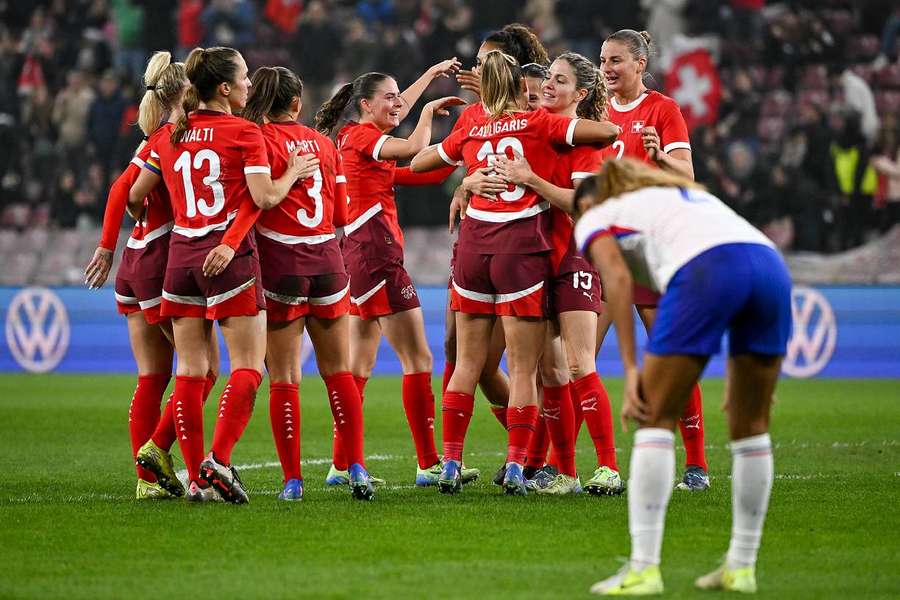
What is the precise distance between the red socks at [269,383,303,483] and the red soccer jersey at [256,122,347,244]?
2.36 feet

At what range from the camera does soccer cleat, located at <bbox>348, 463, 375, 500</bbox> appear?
686cm


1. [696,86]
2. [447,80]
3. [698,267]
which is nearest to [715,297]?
[698,267]

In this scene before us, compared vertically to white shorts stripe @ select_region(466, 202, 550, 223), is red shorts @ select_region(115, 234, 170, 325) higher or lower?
lower

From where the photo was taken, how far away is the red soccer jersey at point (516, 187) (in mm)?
6867

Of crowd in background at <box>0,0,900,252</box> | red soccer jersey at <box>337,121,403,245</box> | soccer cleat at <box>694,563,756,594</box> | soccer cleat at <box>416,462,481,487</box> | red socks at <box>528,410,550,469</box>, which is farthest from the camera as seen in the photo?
crowd in background at <box>0,0,900,252</box>

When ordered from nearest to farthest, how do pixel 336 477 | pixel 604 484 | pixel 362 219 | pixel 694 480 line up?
1. pixel 604 484
2. pixel 694 480
3. pixel 336 477
4. pixel 362 219

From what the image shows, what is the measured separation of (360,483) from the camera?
6852 mm

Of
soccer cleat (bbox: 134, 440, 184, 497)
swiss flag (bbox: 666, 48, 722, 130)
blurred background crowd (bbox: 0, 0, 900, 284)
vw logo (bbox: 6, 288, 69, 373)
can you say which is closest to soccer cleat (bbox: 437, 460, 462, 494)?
soccer cleat (bbox: 134, 440, 184, 497)

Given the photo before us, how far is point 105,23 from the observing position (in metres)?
20.5

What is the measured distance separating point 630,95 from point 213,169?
2437mm

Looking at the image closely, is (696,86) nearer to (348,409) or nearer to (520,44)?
(520,44)

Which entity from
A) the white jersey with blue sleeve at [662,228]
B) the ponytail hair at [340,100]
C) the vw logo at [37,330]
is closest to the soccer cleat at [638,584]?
the white jersey with blue sleeve at [662,228]

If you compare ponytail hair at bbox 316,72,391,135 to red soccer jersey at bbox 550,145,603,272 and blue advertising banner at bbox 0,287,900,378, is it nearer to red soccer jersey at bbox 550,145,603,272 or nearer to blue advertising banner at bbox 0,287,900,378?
red soccer jersey at bbox 550,145,603,272

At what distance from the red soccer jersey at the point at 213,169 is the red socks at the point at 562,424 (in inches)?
73.7
